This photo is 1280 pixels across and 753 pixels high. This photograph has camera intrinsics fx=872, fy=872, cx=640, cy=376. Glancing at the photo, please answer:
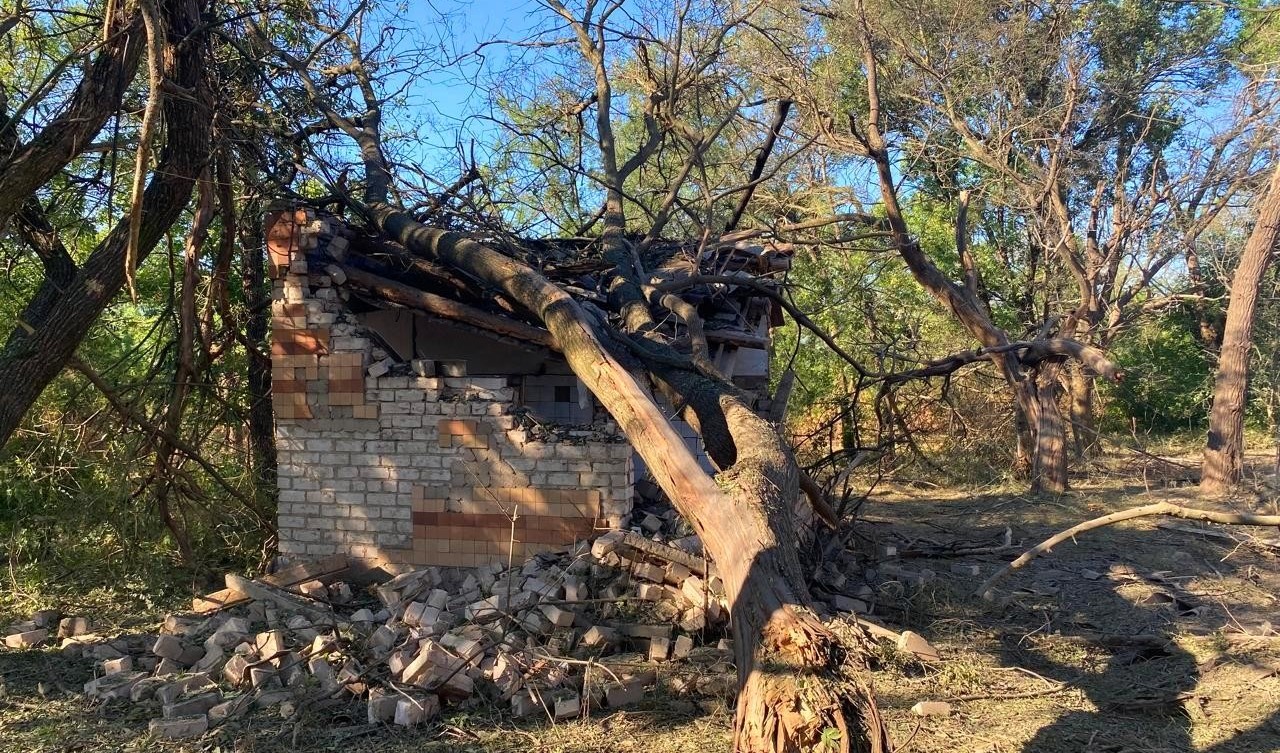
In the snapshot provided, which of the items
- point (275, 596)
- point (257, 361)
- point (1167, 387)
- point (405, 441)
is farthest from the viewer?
point (1167, 387)

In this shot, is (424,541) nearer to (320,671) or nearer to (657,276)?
(320,671)

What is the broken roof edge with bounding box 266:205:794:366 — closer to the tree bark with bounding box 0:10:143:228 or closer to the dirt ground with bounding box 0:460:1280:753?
the tree bark with bounding box 0:10:143:228

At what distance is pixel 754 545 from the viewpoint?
12.6 ft

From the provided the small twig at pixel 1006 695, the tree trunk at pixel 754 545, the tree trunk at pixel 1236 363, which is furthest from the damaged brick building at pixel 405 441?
the tree trunk at pixel 1236 363

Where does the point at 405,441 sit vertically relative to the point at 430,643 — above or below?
above

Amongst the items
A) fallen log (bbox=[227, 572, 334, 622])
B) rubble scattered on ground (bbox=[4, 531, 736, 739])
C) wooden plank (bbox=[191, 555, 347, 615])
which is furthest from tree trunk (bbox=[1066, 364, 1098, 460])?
fallen log (bbox=[227, 572, 334, 622])

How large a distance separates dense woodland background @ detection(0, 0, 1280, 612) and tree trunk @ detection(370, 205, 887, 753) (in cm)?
237

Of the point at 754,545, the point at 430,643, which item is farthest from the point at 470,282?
the point at 754,545

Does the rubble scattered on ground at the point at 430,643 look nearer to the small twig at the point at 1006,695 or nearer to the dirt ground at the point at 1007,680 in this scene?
the dirt ground at the point at 1007,680

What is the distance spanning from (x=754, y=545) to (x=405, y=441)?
393 cm

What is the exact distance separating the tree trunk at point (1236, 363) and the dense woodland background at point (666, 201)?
1.09m

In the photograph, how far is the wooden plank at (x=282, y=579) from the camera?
6289 mm

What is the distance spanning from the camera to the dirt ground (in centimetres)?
433

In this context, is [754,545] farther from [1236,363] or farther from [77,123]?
[1236,363]
